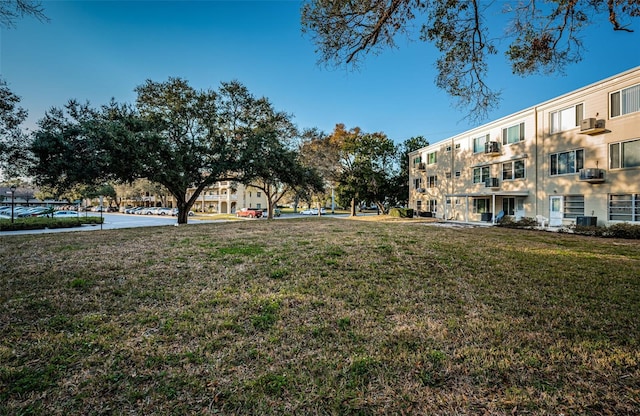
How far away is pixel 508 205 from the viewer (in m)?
20.9

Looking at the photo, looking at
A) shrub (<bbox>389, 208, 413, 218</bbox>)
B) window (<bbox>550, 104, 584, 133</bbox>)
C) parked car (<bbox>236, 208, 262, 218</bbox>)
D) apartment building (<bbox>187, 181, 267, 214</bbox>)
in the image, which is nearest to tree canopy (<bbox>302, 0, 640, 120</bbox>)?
window (<bbox>550, 104, 584, 133</bbox>)

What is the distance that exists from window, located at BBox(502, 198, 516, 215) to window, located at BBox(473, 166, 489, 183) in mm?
2268

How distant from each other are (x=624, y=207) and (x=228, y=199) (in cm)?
4950

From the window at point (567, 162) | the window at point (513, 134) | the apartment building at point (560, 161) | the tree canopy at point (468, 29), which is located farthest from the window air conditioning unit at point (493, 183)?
the tree canopy at point (468, 29)

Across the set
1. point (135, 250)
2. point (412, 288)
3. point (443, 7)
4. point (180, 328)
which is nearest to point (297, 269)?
point (412, 288)

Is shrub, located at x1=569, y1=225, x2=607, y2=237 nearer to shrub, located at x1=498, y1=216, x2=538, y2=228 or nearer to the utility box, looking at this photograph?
the utility box

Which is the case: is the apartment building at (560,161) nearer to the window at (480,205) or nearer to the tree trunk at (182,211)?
the window at (480,205)

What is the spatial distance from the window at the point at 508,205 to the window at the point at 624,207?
600cm

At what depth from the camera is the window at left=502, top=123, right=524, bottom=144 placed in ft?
63.4

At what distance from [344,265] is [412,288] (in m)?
1.64

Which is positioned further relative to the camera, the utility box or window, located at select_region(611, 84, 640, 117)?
the utility box

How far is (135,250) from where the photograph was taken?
741 centimetres

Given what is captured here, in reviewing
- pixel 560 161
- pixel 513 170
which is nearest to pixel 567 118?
pixel 560 161

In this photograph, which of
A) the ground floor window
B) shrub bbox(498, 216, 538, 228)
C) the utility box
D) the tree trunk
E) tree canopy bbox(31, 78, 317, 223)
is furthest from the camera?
the ground floor window
